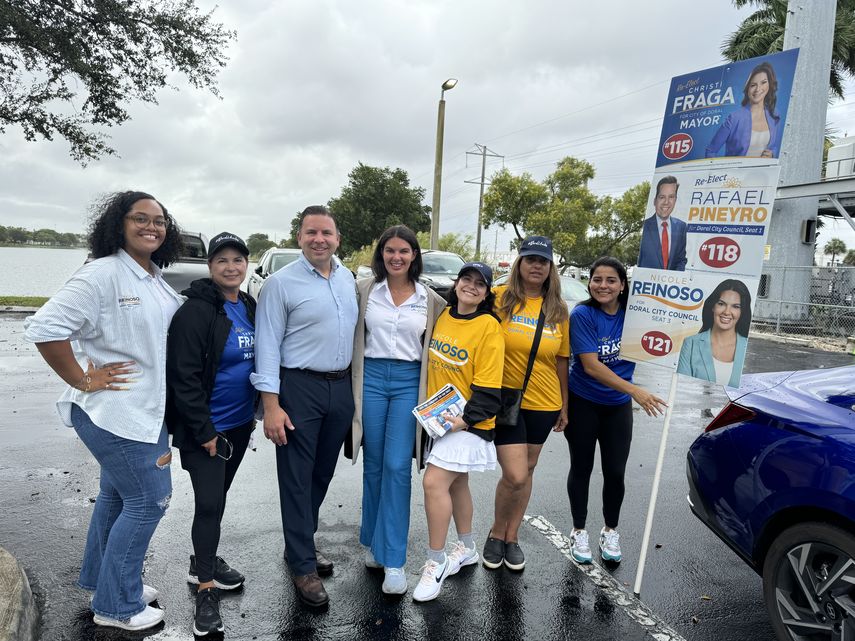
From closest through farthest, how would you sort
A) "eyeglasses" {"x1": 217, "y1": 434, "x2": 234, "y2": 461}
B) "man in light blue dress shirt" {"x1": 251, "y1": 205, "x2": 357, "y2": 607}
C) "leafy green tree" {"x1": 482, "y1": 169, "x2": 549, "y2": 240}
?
"eyeglasses" {"x1": 217, "y1": 434, "x2": 234, "y2": 461}, "man in light blue dress shirt" {"x1": 251, "y1": 205, "x2": 357, "y2": 607}, "leafy green tree" {"x1": 482, "y1": 169, "x2": 549, "y2": 240}

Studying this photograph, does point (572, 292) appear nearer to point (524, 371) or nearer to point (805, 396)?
point (524, 371)

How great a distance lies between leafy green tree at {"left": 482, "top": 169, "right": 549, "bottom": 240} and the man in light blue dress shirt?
30270 mm

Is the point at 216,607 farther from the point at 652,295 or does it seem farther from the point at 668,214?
the point at 668,214

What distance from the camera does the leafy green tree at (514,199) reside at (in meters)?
32.0

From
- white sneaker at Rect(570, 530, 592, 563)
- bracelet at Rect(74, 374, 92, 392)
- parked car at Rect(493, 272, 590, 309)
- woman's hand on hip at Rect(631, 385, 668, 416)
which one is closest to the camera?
bracelet at Rect(74, 374, 92, 392)

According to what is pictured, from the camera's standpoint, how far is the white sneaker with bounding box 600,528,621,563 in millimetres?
3412

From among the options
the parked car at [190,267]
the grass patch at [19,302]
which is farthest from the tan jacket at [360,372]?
the grass patch at [19,302]

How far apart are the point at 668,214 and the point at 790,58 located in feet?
3.17

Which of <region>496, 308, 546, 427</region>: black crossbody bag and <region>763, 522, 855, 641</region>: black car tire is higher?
<region>496, 308, 546, 427</region>: black crossbody bag

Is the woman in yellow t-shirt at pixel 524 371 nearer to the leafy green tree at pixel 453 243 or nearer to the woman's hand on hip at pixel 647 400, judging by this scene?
the woman's hand on hip at pixel 647 400

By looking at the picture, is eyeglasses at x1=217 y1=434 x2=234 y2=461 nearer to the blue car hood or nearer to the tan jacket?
the tan jacket

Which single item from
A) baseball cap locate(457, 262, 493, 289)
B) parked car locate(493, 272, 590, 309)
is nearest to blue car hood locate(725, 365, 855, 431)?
baseball cap locate(457, 262, 493, 289)

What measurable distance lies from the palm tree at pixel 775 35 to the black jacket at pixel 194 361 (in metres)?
27.6

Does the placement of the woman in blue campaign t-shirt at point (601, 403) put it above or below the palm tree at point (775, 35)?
below
